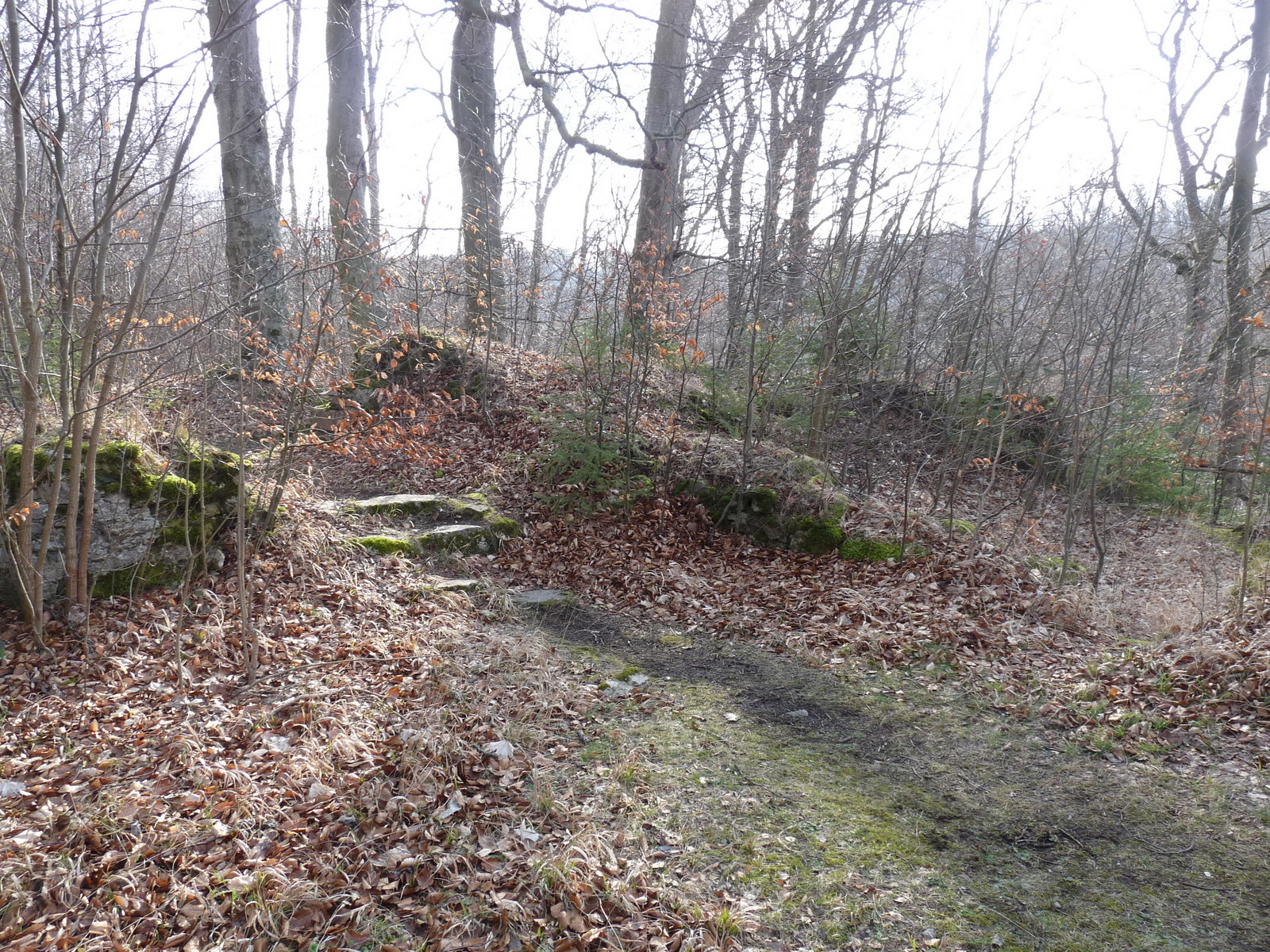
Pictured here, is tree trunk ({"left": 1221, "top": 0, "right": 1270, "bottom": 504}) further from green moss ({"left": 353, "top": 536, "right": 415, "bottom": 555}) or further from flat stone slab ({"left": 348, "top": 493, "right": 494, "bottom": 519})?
green moss ({"left": 353, "top": 536, "right": 415, "bottom": 555})

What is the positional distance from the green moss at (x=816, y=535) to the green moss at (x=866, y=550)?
0.11m

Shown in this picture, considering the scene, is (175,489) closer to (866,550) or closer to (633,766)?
(633,766)

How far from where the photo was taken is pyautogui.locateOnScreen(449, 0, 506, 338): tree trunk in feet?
37.0

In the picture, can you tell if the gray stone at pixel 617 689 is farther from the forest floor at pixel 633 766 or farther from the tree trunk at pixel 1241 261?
the tree trunk at pixel 1241 261

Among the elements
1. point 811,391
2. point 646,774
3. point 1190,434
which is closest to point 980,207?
point 811,391

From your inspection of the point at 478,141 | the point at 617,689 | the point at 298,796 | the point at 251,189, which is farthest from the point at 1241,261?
the point at 251,189

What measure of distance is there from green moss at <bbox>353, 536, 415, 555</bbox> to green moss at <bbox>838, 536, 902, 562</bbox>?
425cm

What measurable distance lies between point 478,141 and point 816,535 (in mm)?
8846

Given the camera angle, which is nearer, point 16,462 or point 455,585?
point 16,462

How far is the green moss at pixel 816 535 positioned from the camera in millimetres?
7441

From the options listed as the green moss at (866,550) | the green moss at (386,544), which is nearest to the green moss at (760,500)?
the green moss at (866,550)

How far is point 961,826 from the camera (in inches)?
133

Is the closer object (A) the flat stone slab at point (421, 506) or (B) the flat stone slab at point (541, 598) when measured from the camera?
(B) the flat stone slab at point (541, 598)

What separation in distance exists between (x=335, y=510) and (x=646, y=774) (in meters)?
4.44
